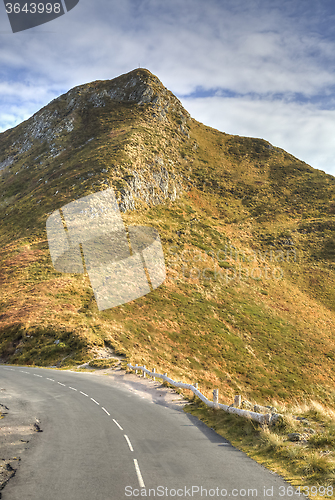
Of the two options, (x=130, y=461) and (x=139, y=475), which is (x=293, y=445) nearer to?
(x=139, y=475)

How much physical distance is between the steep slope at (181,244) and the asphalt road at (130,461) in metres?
18.1

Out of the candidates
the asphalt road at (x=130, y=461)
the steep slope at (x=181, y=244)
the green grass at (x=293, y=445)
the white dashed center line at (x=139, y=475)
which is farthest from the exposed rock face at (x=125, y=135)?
the white dashed center line at (x=139, y=475)

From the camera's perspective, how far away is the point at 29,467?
8375 mm

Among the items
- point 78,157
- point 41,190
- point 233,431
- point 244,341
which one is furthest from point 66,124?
point 233,431

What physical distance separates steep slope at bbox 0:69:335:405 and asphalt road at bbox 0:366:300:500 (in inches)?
712

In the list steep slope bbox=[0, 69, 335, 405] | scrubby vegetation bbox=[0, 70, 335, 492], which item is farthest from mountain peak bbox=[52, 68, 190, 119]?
scrubby vegetation bbox=[0, 70, 335, 492]

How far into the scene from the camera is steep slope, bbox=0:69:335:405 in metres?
37.8

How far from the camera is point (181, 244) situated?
71.6 m

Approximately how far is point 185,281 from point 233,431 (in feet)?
161

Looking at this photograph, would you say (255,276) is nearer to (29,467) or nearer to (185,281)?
(185,281)

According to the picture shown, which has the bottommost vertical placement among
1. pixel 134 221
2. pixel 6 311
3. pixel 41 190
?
pixel 6 311

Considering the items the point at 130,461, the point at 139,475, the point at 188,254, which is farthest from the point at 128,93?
the point at 139,475

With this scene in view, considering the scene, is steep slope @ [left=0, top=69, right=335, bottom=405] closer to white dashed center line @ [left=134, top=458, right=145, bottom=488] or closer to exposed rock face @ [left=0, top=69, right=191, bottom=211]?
exposed rock face @ [left=0, top=69, right=191, bottom=211]

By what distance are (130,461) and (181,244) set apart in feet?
208
